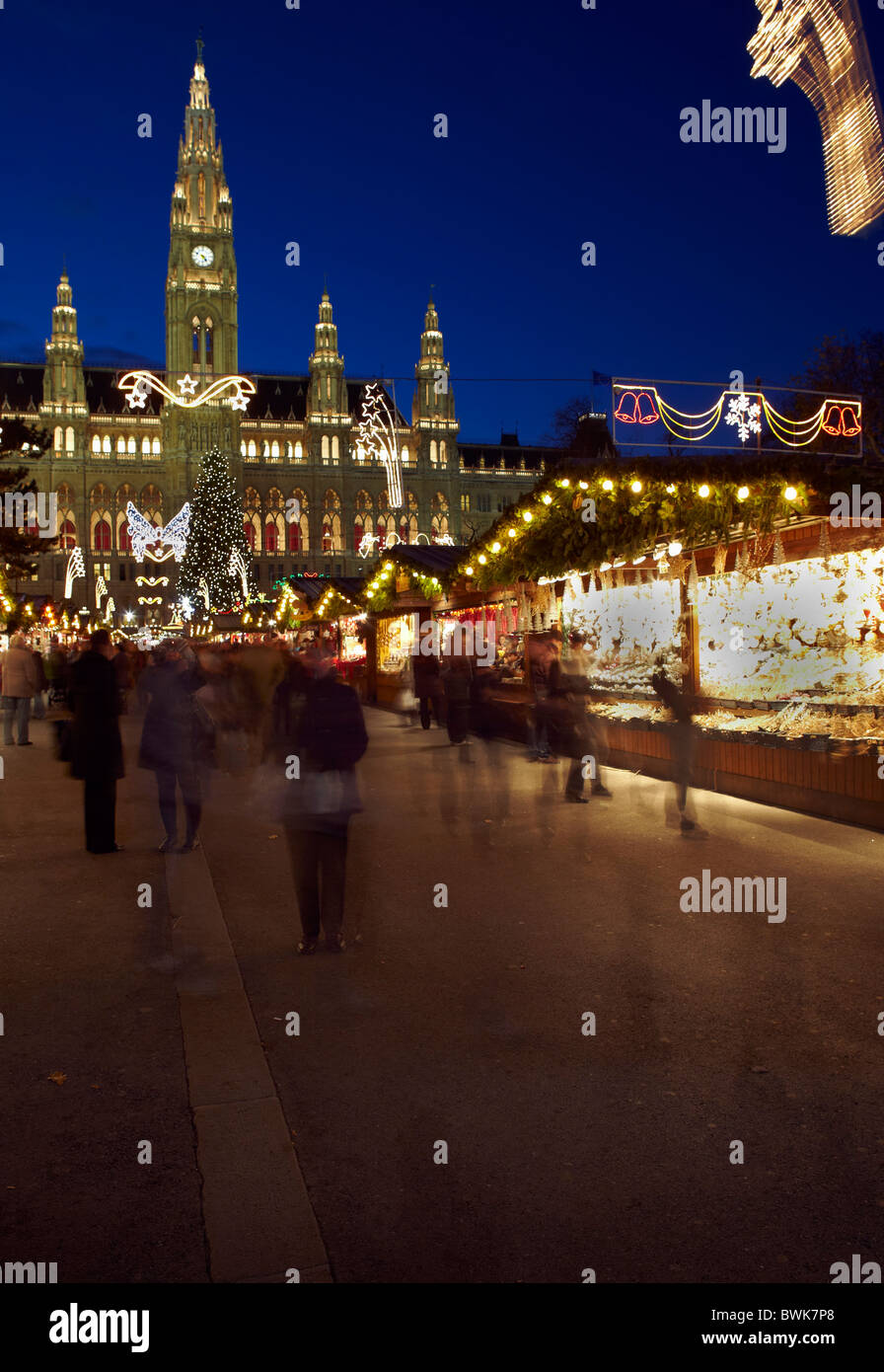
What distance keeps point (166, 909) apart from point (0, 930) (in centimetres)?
101

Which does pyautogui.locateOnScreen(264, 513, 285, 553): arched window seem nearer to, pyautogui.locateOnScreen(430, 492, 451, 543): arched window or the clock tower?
the clock tower

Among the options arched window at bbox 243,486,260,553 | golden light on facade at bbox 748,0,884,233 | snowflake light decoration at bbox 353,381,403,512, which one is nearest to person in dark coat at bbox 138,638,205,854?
golden light on facade at bbox 748,0,884,233

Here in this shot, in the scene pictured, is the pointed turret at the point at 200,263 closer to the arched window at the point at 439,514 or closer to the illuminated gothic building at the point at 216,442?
the illuminated gothic building at the point at 216,442

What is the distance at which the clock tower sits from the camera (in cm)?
9025

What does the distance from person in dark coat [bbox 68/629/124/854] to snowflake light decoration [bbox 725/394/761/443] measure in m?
8.24

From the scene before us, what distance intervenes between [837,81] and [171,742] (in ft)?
20.2

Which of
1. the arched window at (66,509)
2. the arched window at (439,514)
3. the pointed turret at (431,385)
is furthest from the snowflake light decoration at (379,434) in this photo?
the arched window at (439,514)

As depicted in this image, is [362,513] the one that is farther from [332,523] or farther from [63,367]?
[63,367]

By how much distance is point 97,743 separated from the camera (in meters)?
8.41

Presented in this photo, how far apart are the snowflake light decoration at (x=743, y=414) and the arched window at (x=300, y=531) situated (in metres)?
85.0

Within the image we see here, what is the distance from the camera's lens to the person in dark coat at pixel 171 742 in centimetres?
820

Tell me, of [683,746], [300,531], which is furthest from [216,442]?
[683,746]

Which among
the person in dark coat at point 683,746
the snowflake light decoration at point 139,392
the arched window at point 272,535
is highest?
the arched window at point 272,535

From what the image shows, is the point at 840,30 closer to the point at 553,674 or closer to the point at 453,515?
the point at 553,674
